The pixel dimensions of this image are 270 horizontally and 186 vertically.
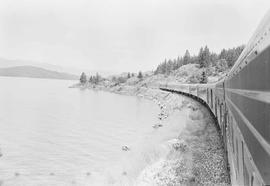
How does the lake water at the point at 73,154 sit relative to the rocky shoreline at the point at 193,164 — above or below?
below

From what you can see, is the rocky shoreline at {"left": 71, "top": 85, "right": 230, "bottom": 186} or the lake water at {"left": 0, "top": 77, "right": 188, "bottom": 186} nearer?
the rocky shoreline at {"left": 71, "top": 85, "right": 230, "bottom": 186}

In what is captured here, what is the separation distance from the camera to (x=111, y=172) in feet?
61.6

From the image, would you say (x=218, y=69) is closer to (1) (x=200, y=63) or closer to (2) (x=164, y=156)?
(1) (x=200, y=63)

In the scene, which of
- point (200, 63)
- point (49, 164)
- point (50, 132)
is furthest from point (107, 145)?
point (200, 63)

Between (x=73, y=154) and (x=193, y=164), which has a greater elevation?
(x=193, y=164)

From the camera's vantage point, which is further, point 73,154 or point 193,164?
point 73,154

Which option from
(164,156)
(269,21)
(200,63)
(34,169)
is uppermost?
(200,63)

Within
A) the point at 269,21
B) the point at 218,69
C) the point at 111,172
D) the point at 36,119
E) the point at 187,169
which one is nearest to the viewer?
the point at 269,21

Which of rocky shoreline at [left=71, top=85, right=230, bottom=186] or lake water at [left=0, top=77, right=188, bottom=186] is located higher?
rocky shoreline at [left=71, top=85, right=230, bottom=186]

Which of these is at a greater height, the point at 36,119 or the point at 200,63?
the point at 200,63

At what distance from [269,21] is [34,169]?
793 inches

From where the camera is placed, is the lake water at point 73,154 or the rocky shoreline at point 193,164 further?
the lake water at point 73,154

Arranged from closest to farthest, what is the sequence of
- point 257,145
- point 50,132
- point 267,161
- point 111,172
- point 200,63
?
1. point 267,161
2. point 257,145
3. point 111,172
4. point 50,132
5. point 200,63

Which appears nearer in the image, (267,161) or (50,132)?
(267,161)
